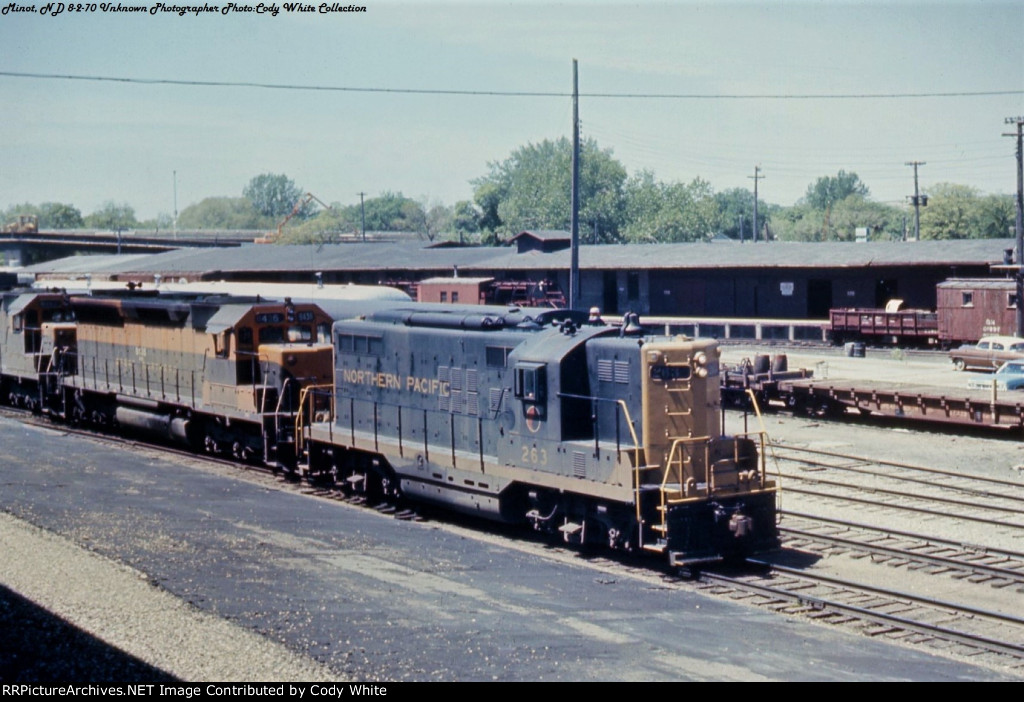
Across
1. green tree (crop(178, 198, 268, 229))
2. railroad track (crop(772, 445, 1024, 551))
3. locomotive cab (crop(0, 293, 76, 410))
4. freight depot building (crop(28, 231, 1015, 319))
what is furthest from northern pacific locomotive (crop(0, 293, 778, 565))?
green tree (crop(178, 198, 268, 229))

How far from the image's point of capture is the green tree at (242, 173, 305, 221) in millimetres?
185625

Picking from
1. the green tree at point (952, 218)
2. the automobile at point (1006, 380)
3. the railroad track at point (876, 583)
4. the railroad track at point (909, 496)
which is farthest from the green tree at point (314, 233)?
the railroad track at point (876, 583)

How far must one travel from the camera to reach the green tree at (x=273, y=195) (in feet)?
609

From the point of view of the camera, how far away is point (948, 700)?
8.35 meters

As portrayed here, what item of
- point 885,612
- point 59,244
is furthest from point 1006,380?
point 59,244

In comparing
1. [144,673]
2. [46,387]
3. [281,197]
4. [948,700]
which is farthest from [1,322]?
[281,197]

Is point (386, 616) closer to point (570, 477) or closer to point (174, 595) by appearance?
point (174, 595)

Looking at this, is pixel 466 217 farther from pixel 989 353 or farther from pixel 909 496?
pixel 909 496

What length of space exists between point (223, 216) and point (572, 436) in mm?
174553

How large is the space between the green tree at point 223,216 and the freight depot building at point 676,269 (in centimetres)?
10799

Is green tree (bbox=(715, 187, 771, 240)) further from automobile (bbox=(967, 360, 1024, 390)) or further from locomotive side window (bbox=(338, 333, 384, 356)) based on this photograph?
locomotive side window (bbox=(338, 333, 384, 356))

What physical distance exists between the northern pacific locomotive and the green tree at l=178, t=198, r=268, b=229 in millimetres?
152618

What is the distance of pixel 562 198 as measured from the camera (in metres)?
107

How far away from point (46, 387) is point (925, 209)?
90.3m
